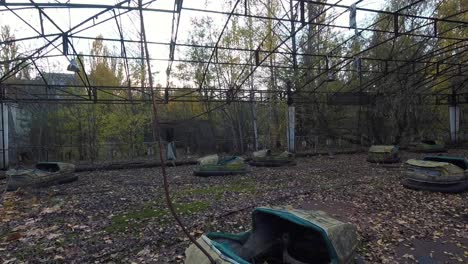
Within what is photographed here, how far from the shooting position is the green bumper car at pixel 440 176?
20.4 ft

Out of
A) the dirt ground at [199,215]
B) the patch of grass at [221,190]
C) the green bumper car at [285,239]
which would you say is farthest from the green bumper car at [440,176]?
the green bumper car at [285,239]

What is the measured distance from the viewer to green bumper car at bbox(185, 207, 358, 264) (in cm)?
271

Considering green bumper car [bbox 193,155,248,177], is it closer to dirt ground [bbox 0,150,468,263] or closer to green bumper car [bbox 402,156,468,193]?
dirt ground [bbox 0,150,468,263]

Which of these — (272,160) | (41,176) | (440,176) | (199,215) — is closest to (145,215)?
(199,215)

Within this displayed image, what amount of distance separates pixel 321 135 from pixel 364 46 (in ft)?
17.5

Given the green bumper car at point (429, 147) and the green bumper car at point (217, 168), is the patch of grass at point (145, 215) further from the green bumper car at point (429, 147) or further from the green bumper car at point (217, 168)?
the green bumper car at point (429, 147)

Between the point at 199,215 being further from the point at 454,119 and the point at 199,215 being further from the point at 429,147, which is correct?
the point at 454,119

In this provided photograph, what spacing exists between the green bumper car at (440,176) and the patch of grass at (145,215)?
14.9ft

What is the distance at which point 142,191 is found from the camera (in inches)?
291

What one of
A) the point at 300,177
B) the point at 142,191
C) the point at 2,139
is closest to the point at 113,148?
the point at 2,139

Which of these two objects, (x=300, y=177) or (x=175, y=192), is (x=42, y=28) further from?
(x=300, y=177)

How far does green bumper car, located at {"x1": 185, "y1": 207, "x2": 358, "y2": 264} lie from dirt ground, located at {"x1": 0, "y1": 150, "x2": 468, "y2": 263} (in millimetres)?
769

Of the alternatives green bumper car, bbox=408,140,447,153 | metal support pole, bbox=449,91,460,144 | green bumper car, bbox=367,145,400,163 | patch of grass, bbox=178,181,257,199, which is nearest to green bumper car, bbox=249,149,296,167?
green bumper car, bbox=367,145,400,163

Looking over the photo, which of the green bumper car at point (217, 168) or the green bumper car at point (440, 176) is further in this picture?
the green bumper car at point (217, 168)
